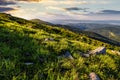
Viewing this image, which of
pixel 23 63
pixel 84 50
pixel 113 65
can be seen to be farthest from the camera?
pixel 84 50

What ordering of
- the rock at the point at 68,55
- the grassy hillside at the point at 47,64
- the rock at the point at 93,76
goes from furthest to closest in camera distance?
the rock at the point at 68,55, the rock at the point at 93,76, the grassy hillside at the point at 47,64

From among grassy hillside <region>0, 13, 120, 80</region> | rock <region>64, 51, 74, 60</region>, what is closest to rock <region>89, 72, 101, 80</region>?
grassy hillside <region>0, 13, 120, 80</region>

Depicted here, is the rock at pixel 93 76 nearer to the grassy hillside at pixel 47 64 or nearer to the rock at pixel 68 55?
the grassy hillside at pixel 47 64

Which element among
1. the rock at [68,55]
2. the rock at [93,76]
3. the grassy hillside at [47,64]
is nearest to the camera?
the grassy hillside at [47,64]

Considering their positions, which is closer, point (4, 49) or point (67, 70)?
point (67, 70)

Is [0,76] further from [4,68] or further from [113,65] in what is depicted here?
[113,65]

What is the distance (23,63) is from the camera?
11.3 meters

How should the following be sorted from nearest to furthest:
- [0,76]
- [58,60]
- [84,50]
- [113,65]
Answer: [0,76], [58,60], [113,65], [84,50]

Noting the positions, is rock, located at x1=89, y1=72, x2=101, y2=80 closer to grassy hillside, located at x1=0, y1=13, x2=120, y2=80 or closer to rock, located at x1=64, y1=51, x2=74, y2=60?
grassy hillside, located at x1=0, y1=13, x2=120, y2=80

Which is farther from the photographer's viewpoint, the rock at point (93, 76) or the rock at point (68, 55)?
the rock at point (68, 55)

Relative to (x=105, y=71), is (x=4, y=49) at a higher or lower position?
higher

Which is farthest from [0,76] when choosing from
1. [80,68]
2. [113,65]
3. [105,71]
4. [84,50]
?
[84,50]

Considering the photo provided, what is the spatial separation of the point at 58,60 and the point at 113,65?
9.26ft

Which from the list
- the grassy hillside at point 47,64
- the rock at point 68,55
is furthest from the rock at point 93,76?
the rock at point 68,55
